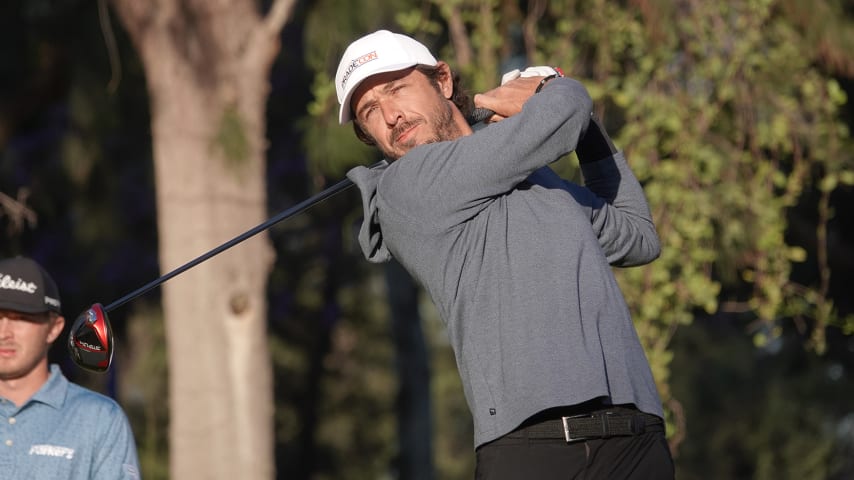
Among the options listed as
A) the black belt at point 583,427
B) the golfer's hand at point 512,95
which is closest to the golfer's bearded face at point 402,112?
the golfer's hand at point 512,95

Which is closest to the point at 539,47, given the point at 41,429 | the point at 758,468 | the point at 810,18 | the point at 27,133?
the point at 810,18

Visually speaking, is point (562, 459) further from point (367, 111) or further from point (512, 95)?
point (367, 111)

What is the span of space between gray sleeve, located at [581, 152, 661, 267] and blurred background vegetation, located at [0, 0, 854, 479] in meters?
2.50

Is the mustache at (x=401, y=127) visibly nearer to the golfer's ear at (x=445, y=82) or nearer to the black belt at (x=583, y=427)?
the golfer's ear at (x=445, y=82)

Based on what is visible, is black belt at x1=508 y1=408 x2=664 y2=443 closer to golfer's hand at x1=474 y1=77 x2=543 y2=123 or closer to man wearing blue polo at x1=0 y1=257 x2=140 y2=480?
golfer's hand at x1=474 y1=77 x2=543 y2=123

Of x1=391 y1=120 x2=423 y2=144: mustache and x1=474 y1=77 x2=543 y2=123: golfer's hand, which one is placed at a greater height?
x1=474 y1=77 x2=543 y2=123: golfer's hand

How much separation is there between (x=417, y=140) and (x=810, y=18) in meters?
4.11

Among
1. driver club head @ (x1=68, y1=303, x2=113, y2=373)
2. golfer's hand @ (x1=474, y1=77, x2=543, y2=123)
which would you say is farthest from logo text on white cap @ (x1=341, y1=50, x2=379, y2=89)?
driver club head @ (x1=68, y1=303, x2=113, y2=373)

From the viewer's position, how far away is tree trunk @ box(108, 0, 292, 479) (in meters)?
6.48

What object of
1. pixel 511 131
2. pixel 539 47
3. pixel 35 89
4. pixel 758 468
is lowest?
pixel 758 468

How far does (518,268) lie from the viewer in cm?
284

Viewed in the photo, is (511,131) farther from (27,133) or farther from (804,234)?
(27,133)

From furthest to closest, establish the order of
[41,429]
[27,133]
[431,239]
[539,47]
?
[27,133], [539,47], [41,429], [431,239]

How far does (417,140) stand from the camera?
10.6ft
